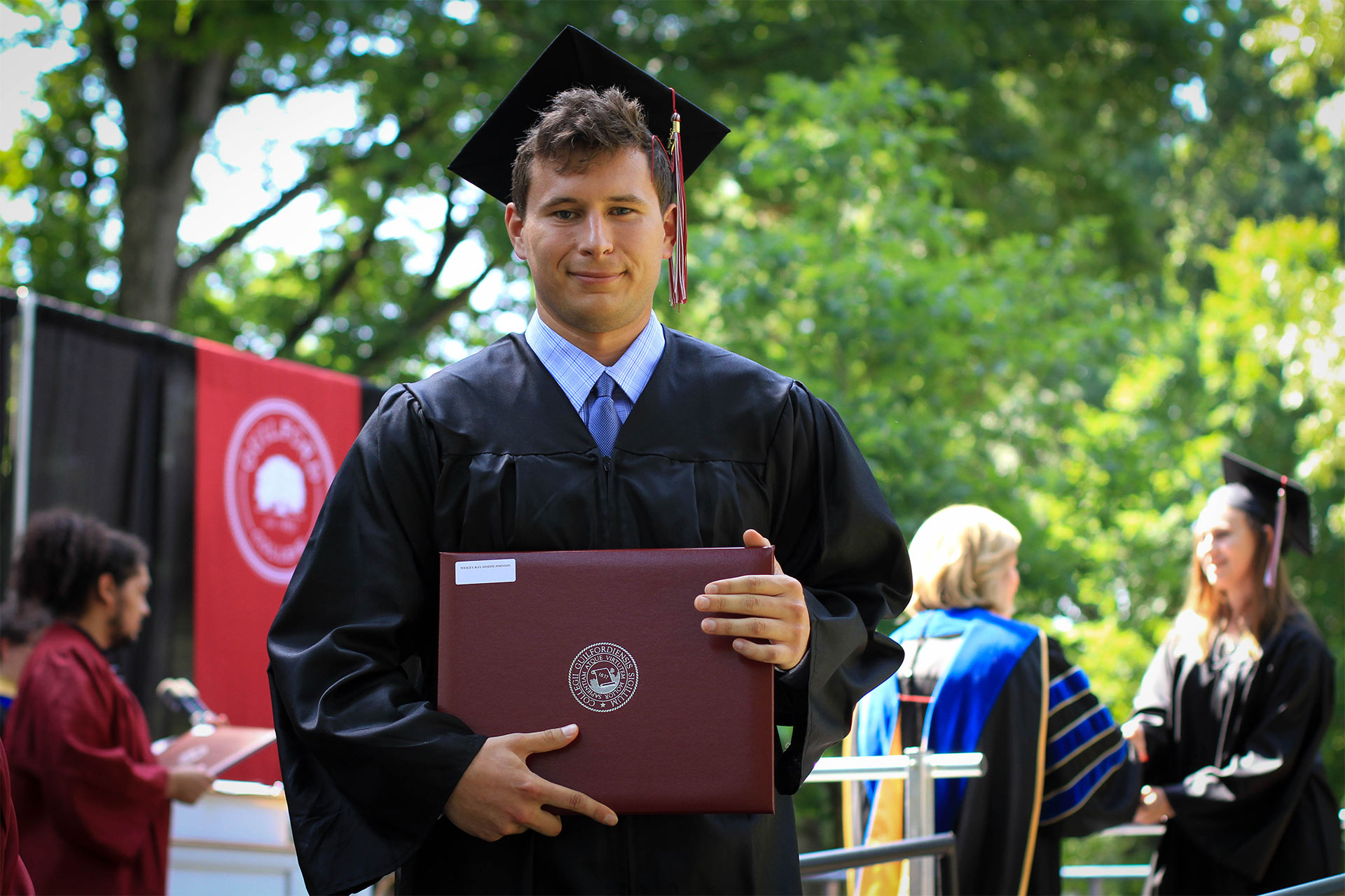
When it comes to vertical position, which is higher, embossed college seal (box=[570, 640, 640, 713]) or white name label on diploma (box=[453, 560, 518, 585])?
white name label on diploma (box=[453, 560, 518, 585])

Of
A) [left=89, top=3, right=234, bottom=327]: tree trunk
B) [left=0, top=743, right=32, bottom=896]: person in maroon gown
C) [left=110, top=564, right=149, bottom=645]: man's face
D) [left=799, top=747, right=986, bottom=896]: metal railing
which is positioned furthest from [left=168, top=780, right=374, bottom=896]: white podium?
[left=89, top=3, right=234, bottom=327]: tree trunk

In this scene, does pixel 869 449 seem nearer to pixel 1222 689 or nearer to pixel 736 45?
pixel 1222 689

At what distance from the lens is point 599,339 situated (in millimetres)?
1989

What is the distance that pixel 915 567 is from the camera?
4.13 meters

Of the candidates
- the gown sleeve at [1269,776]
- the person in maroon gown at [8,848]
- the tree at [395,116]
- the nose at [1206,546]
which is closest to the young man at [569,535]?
the person in maroon gown at [8,848]

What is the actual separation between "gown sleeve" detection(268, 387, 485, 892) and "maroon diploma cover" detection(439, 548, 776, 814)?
0.12 metres

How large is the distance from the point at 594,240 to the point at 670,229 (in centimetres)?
26

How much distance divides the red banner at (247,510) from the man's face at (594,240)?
4231mm

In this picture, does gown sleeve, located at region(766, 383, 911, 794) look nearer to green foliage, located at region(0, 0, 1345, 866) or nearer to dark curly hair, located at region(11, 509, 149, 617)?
dark curly hair, located at region(11, 509, 149, 617)

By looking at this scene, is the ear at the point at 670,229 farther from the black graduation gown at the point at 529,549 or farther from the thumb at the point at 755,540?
the thumb at the point at 755,540

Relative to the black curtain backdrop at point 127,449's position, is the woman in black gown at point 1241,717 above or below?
below

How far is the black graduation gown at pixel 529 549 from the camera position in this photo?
1695 millimetres

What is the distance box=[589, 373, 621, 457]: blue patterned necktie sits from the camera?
6.21 feet

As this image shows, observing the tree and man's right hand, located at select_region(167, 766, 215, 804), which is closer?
man's right hand, located at select_region(167, 766, 215, 804)
